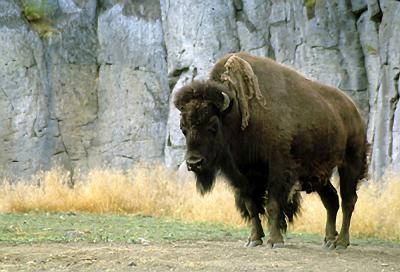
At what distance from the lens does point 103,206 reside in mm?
18859

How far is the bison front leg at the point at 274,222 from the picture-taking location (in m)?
10.2

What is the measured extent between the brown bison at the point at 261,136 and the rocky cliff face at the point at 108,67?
9.32 meters

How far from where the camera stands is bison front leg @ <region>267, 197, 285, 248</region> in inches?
402

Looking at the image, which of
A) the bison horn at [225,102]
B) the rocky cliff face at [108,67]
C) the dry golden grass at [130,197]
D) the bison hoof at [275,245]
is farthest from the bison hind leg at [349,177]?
the rocky cliff face at [108,67]


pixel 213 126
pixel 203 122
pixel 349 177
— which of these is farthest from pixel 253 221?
pixel 349 177

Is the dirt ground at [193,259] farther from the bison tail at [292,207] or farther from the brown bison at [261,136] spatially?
the brown bison at [261,136]

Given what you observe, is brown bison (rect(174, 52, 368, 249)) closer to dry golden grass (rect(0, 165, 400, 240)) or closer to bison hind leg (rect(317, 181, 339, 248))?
bison hind leg (rect(317, 181, 339, 248))

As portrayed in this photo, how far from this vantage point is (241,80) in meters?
10.5

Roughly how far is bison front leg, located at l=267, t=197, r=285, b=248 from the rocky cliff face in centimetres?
1033

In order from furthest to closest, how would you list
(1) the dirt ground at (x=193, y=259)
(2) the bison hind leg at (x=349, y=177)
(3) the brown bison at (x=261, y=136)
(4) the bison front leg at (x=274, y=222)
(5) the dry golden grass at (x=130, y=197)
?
(5) the dry golden grass at (x=130, y=197), (2) the bison hind leg at (x=349, y=177), (4) the bison front leg at (x=274, y=222), (3) the brown bison at (x=261, y=136), (1) the dirt ground at (x=193, y=259)

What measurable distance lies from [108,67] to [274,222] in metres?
14.6

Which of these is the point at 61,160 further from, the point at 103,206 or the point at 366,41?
the point at 366,41

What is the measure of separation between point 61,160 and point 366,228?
1179cm

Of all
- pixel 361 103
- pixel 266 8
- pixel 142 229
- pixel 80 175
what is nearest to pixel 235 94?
pixel 142 229
